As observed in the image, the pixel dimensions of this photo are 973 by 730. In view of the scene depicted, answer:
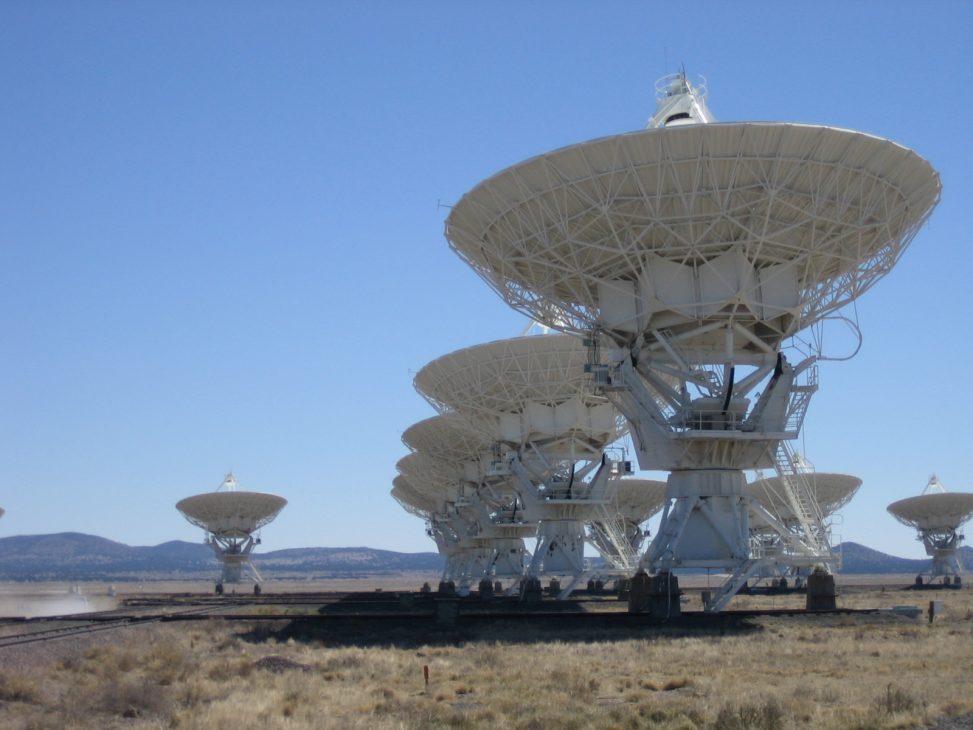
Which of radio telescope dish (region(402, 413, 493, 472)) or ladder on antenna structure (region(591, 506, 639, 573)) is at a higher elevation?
radio telescope dish (region(402, 413, 493, 472))

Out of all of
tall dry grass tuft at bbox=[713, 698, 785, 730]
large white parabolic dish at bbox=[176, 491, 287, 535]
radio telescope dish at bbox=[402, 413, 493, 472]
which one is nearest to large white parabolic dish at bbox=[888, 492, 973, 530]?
radio telescope dish at bbox=[402, 413, 493, 472]

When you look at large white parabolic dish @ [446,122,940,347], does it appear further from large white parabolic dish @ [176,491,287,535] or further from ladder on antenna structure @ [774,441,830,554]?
large white parabolic dish @ [176,491,287,535]

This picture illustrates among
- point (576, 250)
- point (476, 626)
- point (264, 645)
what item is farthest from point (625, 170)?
point (264, 645)

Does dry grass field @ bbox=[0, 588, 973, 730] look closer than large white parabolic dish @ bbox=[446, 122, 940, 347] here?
Yes

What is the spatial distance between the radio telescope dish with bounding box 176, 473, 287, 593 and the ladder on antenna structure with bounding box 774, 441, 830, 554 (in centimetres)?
5346

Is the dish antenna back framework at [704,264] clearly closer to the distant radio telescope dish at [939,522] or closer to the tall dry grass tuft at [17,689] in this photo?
the tall dry grass tuft at [17,689]

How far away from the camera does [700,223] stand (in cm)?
2859

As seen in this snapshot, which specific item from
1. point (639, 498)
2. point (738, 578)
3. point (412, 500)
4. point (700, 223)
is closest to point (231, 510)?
point (412, 500)

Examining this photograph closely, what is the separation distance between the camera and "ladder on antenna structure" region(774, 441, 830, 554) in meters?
32.0

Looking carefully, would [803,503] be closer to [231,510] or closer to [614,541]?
[614,541]

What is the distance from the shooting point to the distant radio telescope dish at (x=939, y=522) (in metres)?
77.7

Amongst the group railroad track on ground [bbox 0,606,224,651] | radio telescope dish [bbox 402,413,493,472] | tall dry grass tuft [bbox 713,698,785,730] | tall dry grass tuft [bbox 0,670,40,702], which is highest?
radio telescope dish [bbox 402,413,493,472]

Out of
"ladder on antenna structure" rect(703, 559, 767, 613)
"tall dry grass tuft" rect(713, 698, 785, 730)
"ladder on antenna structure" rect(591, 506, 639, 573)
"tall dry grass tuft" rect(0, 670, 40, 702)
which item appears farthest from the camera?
"ladder on antenna structure" rect(591, 506, 639, 573)

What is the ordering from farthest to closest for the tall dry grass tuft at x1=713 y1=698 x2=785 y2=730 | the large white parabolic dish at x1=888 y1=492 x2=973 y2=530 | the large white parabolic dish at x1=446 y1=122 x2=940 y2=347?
1. the large white parabolic dish at x1=888 y1=492 x2=973 y2=530
2. the large white parabolic dish at x1=446 y1=122 x2=940 y2=347
3. the tall dry grass tuft at x1=713 y1=698 x2=785 y2=730
